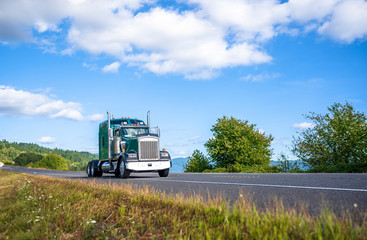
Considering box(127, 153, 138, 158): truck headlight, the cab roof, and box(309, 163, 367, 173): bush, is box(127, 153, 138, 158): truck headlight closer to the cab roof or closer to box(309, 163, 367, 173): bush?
the cab roof

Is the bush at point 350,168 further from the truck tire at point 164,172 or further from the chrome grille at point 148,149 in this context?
the chrome grille at point 148,149

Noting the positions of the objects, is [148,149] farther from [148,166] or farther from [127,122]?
[127,122]

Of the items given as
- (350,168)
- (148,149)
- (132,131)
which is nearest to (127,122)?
(132,131)

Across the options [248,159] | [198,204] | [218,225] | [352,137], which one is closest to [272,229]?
[218,225]

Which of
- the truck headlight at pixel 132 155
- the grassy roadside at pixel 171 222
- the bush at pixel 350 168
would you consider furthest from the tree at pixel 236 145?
the grassy roadside at pixel 171 222

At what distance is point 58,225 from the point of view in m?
4.13

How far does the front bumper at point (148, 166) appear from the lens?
15.7 meters

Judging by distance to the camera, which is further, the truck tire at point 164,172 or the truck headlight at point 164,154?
the truck tire at point 164,172

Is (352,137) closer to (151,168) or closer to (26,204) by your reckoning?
(151,168)

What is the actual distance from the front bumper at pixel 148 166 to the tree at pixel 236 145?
18658 millimetres

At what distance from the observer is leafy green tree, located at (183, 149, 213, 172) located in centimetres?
3663

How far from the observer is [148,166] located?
16.1 m

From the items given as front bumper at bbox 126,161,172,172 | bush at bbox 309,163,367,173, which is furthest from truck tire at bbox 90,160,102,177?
bush at bbox 309,163,367,173

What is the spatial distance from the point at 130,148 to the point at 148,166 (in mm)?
1560
